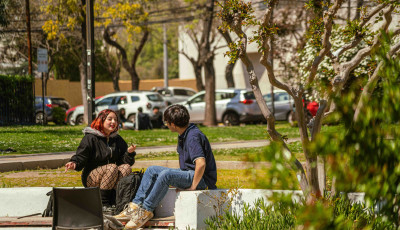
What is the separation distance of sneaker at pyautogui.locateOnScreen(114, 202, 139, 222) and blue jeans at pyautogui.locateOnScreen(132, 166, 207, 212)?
0.18 feet

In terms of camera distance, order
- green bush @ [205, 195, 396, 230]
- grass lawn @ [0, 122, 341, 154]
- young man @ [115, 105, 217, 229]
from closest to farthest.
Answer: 1. green bush @ [205, 195, 396, 230]
2. young man @ [115, 105, 217, 229]
3. grass lawn @ [0, 122, 341, 154]

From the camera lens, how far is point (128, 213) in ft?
20.8

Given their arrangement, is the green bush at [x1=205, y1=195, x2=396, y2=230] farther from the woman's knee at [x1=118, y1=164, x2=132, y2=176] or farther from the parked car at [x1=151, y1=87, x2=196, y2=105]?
the parked car at [x1=151, y1=87, x2=196, y2=105]

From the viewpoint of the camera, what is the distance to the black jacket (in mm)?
6793

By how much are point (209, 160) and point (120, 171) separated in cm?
100

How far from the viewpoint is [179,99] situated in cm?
2942

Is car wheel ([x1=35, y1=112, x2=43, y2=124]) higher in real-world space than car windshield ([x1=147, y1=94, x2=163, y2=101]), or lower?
lower

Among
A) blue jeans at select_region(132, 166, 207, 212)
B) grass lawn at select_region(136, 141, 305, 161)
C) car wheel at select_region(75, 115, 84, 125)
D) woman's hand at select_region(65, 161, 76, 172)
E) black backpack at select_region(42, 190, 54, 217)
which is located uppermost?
woman's hand at select_region(65, 161, 76, 172)

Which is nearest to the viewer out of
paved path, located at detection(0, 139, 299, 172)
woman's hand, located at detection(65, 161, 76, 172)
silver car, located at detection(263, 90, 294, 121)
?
woman's hand, located at detection(65, 161, 76, 172)

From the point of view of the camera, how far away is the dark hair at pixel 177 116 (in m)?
6.61

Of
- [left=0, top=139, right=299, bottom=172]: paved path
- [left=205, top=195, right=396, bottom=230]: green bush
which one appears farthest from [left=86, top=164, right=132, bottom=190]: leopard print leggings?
[left=0, top=139, right=299, bottom=172]: paved path

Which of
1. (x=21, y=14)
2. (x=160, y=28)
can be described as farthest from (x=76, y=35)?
(x=160, y=28)

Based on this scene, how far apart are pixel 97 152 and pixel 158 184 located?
960mm

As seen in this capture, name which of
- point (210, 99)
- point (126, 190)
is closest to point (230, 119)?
point (210, 99)
